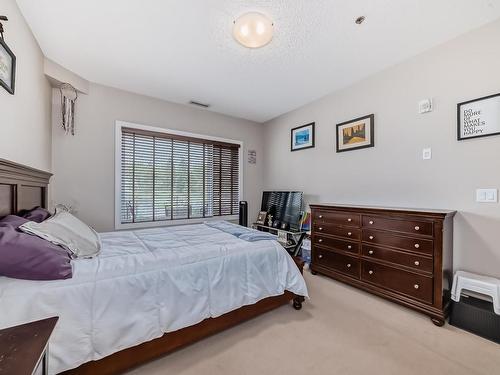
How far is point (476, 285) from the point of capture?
6.19 ft

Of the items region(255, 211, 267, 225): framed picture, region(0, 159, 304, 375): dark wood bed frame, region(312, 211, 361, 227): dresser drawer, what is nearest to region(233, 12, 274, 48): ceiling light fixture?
region(0, 159, 304, 375): dark wood bed frame

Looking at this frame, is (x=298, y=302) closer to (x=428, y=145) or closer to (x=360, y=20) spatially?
(x=428, y=145)

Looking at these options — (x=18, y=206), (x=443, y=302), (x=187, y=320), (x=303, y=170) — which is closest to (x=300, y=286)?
(x=187, y=320)

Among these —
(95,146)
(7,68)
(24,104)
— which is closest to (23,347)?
(7,68)

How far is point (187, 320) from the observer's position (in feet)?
5.23

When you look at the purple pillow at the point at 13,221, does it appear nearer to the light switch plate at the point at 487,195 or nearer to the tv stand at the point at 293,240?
the tv stand at the point at 293,240

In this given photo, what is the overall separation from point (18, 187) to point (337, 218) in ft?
10.3

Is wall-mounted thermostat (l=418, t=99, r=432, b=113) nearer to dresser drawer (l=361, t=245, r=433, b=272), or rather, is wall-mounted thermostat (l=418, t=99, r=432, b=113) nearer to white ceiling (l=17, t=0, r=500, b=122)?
white ceiling (l=17, t=0, r=500, b=122)

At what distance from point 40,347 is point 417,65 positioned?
3621mm

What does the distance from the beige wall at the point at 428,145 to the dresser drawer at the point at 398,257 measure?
419mm

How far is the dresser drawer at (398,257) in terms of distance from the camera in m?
2.07

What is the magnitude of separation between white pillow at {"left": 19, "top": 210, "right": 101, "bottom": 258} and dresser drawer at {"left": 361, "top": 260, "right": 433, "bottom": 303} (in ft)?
8.76

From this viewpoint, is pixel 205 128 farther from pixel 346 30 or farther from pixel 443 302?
pixel 443 302

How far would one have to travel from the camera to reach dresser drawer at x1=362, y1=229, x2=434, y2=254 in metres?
2.06
